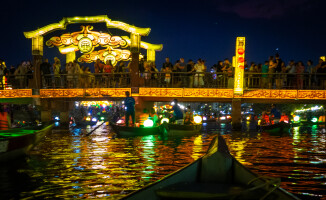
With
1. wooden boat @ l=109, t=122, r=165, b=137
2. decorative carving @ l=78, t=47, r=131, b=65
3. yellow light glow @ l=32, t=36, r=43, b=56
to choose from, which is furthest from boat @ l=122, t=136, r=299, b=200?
decorative carving @ l=78, t=47, r=131, b=65

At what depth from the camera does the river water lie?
5.95 m

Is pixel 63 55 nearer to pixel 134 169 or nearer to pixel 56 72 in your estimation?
pixel 56 72

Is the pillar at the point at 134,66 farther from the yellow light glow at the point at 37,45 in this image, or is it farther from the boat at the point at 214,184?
the boat at the point at 214,184

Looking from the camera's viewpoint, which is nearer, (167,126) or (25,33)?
(167,126)

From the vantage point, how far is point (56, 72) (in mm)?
20312

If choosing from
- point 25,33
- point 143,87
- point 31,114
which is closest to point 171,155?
point 143,87

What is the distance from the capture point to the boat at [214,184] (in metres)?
3.23

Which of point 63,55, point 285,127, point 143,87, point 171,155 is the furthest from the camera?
point 63,55

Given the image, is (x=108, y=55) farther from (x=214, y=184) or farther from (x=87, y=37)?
(x=214, y=184)

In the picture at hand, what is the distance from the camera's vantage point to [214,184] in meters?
3.94

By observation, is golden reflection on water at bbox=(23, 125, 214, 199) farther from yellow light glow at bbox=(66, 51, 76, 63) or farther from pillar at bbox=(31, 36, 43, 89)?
yellow light glow at bbox=(66, 51, 76, 63)

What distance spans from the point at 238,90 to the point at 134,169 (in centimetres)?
1213

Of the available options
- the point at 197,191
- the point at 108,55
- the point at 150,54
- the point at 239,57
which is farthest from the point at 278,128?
the point at 197,191

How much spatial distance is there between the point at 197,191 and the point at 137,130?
1170cm
